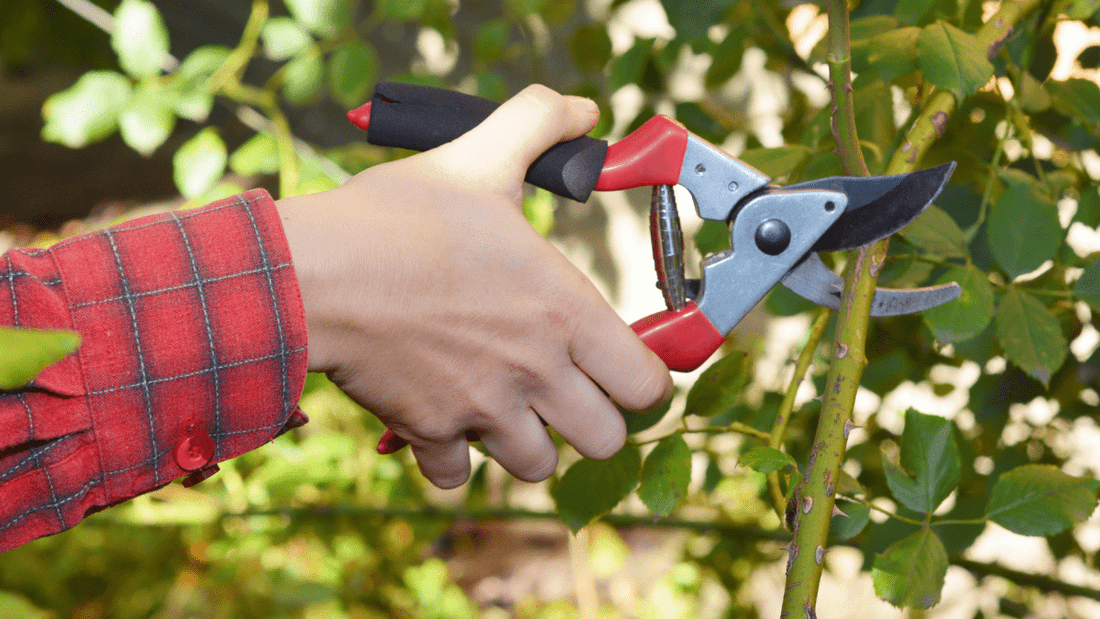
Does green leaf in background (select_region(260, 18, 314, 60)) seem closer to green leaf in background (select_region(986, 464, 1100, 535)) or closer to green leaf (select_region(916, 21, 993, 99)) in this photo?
green leaf (select_region(916, 21, 993, 99))

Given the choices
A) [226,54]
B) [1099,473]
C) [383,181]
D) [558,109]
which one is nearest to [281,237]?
[383,181]

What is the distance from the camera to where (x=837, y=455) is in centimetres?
50

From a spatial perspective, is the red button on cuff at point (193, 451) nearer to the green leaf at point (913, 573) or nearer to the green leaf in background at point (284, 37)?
the green leaf at point (913, 573)

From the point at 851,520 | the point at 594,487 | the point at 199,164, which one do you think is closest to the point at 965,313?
the point at 851,520

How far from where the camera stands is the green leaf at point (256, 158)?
0.98 metres

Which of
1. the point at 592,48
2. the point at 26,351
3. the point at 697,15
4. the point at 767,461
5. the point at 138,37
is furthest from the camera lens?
the point at 592,48

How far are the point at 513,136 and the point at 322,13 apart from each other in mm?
523

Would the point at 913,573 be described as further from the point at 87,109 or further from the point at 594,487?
the point at 87,109

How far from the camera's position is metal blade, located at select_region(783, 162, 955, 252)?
52 cm

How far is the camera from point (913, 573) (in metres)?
0.53

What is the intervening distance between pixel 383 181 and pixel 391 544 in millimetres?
961

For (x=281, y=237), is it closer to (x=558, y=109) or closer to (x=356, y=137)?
(x=558, y=109)

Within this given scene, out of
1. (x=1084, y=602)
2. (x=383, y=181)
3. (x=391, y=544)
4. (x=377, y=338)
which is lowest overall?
(x=391, y=544)

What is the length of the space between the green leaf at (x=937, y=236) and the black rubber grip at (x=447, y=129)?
0.27 m
